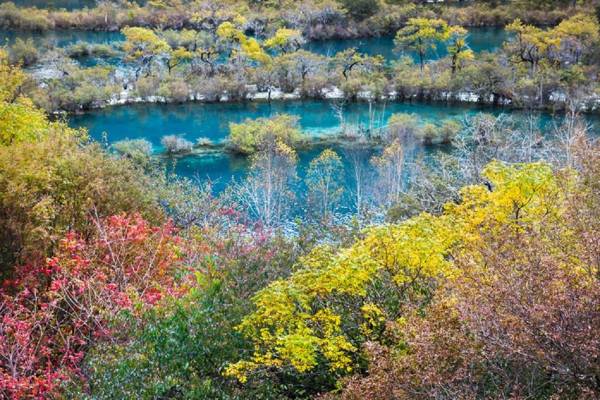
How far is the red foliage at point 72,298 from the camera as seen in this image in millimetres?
13156

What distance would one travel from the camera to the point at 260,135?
42.2 metres

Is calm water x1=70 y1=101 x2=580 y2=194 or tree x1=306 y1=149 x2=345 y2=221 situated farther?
calm water x1=70 y1=101 x2=580 y2=194

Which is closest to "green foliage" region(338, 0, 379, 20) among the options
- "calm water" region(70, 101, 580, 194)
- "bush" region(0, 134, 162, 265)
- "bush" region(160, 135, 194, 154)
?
"calm water" region(70, 101, 580, 194)

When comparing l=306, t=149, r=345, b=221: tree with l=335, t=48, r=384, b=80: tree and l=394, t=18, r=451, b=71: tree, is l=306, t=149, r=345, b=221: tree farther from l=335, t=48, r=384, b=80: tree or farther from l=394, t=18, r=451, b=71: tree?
l=394, t=18, r=451, b=71: tree

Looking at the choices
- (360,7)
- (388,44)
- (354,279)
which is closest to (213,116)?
(388,44)

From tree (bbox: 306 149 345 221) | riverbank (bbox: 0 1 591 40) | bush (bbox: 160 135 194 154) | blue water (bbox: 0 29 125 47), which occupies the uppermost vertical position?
riverbank (bbox: 0 1 591 40)

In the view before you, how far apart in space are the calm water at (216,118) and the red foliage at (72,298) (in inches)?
972

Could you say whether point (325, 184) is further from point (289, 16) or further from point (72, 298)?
point (289, 16)

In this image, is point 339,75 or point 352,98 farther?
point 339,75

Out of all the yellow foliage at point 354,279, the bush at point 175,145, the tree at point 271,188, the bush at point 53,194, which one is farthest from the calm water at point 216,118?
the yellow foliage at point 354,279

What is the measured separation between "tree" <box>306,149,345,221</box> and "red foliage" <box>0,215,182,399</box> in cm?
1337

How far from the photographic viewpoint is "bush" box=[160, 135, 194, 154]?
43906 millimetres

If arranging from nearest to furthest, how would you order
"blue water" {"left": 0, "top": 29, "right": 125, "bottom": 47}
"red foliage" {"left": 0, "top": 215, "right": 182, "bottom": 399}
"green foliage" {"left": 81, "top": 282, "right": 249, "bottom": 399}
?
1. "green foliage" {"left": 81, "top": 282, "right": 249, "bottom": 399}
2. "red foliage" {"left": 0, "top": 215, "right": 182, "bottom": 399}
3. "blue water" {"left": 0, "top": 29, "right": 125, "bottom": 47}

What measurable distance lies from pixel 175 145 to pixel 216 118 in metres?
8.46
